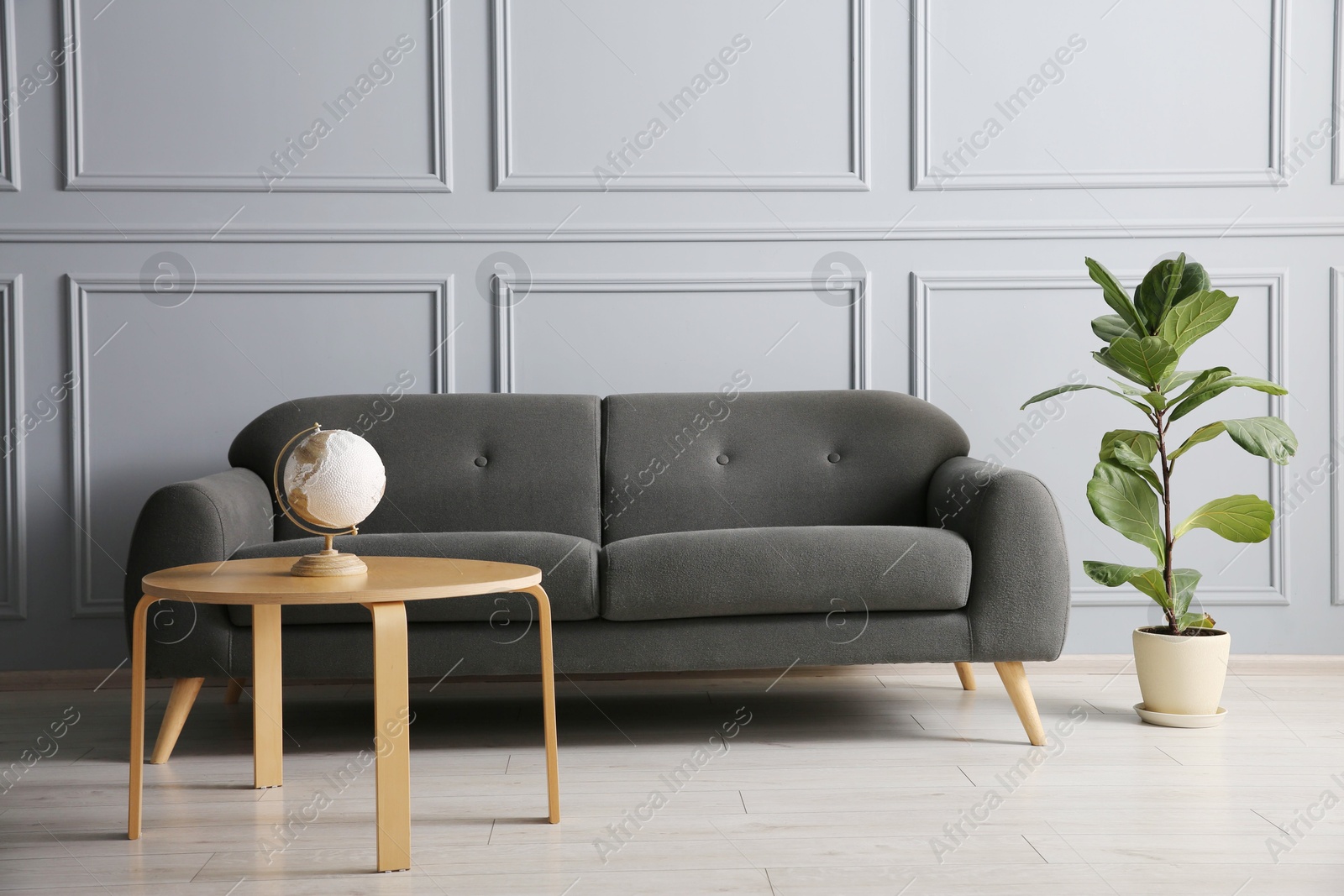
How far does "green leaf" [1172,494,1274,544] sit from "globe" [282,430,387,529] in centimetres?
173

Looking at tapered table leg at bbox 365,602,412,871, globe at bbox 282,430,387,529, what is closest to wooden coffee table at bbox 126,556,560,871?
tapered table leg at bbox 365,602,412,871

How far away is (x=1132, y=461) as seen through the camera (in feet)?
8.32

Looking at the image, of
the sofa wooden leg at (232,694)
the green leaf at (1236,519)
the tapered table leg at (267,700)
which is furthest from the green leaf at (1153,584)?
the sofa wooden leg at (232,694)

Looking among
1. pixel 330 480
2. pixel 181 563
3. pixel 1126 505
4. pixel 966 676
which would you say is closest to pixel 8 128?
pixel 181 563

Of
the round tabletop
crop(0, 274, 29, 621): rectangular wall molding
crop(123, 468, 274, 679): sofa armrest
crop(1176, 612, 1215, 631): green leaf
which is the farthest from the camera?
crop(0, 274, 29, 621): rectangular wall molding

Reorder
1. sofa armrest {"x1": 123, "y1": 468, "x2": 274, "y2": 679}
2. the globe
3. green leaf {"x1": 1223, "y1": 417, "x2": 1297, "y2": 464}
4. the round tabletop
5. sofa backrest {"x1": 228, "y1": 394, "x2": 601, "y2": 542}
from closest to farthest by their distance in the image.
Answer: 1. the round tabletop
2. the globe
3. sofa armrest {"x1": 123, "y1": 468, "x2": 274, "y2": 679}
4. green leaf {"x1": 1223, "y1": 417, "x2": 1297, "y2": 464}
5. sofa backrest {"x1": 228, "y1": 394, "x2": 601, "y2": 542}

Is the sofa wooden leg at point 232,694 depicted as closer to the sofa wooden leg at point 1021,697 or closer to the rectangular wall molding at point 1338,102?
the sofa wooden leg at point 1021,697

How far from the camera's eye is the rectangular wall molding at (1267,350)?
310 cm

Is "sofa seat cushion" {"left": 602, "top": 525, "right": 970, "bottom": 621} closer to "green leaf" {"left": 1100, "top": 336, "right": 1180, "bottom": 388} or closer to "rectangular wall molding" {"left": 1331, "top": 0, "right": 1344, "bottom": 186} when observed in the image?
"green leaf" {"left": 1100, "top": 336, "right": 1180, "bottom": 388}

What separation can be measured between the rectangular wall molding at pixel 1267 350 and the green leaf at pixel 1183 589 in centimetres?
52

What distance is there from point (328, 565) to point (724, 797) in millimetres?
847

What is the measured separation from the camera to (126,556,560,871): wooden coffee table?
155 cm

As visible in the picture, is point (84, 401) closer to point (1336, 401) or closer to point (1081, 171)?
point (1081, 171)

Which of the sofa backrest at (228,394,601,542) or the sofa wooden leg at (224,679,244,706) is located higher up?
the sofa backrest at (228,394,601,542)
